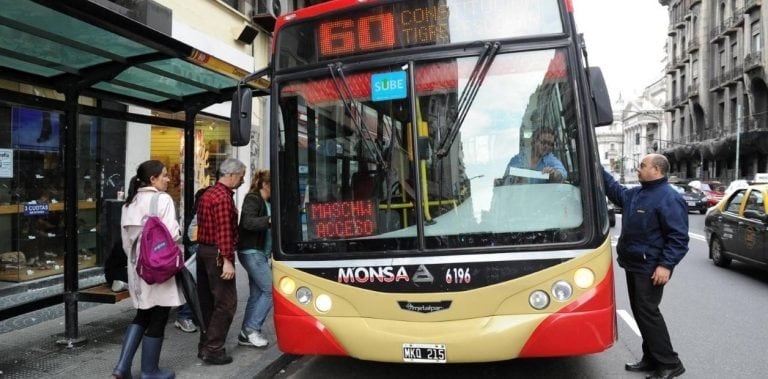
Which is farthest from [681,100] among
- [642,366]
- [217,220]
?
[217,220]

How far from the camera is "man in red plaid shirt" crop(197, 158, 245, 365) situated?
4699mm

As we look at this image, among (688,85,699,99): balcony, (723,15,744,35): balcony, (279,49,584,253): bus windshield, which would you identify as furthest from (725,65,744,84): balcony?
(279,49,584,253): bus windshield

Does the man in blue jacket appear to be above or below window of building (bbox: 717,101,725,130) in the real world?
below

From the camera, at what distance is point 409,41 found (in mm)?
4074

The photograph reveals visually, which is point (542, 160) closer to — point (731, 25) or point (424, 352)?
point (424, 352)

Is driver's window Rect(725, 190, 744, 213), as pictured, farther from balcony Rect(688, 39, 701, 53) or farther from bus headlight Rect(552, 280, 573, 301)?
balcony Rect(688, 39, 701, 53)

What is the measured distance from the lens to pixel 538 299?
3.72m

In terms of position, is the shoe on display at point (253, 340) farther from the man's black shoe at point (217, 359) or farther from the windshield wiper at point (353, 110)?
the windshield wiper at point (353, 110)

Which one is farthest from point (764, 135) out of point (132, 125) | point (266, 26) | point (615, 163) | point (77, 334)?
point (615, 163)

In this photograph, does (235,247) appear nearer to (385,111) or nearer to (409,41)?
(385,111)

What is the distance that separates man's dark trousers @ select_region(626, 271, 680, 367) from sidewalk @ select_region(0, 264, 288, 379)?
306 centimetres

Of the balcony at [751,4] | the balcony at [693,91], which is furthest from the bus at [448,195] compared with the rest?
the balcony at [693,91]

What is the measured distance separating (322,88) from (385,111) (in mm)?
538

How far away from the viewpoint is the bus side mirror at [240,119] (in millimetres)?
4336
